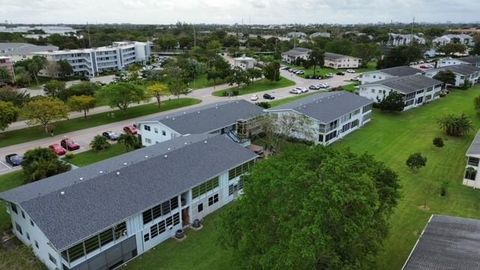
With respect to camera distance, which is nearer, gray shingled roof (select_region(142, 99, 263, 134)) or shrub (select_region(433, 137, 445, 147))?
gray shingled roof (select_region(142, 99, 263, 134))

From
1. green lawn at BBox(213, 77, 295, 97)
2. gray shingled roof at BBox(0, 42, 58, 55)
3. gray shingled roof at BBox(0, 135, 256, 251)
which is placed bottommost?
green lawn at BBox(213, 77, 295, 97)

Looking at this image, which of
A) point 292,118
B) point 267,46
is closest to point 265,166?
point 292,118

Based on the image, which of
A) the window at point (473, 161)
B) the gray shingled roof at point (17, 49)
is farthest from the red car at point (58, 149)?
the gray shingled roof at point (17, 49)

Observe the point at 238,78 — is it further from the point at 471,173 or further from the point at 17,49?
the point at 17,49

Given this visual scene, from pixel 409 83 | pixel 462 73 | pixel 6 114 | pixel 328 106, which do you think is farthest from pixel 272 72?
pixel 6 114

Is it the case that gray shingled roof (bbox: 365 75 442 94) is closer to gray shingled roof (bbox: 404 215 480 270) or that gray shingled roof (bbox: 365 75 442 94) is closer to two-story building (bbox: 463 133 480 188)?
two-story building (bbox: 463 133 480 188)

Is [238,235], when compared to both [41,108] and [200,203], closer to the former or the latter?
[200,203]

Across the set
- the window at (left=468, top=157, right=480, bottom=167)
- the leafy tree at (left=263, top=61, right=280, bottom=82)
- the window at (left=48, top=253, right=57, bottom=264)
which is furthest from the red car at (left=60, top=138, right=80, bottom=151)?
the leafy tree at (left=263, top=61, right=280, bottom=82)
